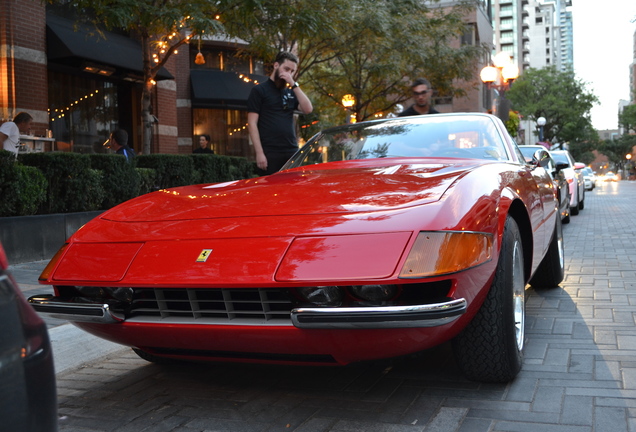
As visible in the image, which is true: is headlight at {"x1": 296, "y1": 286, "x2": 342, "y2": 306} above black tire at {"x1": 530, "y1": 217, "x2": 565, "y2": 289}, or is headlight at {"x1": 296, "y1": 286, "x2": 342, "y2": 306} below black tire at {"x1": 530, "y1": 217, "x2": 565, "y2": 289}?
above

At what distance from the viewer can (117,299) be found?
2.97m

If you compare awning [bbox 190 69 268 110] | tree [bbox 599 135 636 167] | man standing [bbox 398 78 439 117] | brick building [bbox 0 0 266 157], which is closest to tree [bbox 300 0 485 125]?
awning [bbox 190 69 268 110]

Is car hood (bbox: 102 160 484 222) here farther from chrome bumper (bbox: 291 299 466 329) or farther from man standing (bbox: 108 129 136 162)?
man standing (bbox: 108 129 136 162)

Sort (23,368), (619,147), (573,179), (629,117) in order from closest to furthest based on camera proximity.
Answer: (23,368)
(573,179)
(629,117)
(619,147)

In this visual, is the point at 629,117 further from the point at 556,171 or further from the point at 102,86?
the point at 556,171

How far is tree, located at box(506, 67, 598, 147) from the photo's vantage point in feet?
235

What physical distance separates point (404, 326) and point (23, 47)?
42.4 feet

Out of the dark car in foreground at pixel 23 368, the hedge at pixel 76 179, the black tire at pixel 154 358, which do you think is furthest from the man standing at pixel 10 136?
the dark car in foreground at pixel 23 368

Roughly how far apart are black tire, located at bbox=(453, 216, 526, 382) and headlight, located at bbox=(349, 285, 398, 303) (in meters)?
0.56

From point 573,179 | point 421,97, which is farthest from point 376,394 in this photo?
point 573,179

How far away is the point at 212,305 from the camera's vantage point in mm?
2785

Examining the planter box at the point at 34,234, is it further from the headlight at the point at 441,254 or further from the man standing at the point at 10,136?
the headlight at the point at 441,254

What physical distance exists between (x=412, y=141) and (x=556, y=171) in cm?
306

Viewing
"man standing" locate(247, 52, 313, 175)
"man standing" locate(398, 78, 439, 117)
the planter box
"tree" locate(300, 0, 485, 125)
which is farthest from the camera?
"tree" locate(300, 0, 485, 125)
